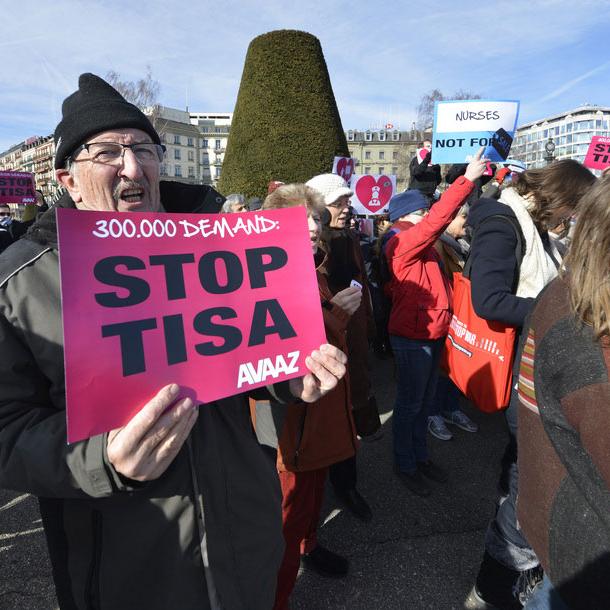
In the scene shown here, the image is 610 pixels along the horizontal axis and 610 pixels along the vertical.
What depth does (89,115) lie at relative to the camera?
1286 mm

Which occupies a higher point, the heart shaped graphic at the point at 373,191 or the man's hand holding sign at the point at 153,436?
the heart shaped graphic at the point at 373,191

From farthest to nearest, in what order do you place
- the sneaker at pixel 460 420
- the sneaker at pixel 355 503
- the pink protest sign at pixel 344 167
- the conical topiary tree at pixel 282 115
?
the conical topiary tree at pixel 282 115 < the pink protest sign at pixel 344 167 < the sneaker at pixel 460 420 < the sneaker at pixel 355 503

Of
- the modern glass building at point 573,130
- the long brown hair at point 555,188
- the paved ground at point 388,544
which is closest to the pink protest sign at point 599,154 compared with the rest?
the long brown hair at point 555,188

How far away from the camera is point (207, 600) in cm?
121

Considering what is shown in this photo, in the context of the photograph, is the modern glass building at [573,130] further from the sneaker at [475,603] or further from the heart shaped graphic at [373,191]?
the sneaker at [475,603]

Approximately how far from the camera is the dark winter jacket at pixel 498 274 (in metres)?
2.26

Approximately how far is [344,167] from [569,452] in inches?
282

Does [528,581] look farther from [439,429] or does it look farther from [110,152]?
[110,152]

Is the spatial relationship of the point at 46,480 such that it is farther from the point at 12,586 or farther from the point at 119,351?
the point at 12,586

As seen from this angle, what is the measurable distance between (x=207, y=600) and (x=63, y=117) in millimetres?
1474

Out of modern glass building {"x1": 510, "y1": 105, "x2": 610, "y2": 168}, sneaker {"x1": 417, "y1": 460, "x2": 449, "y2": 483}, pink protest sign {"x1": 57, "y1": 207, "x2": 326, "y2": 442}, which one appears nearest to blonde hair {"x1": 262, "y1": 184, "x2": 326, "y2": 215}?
pink protest sign {"x1": 57, "y1": 207, "x2": 326, "y2": 442}

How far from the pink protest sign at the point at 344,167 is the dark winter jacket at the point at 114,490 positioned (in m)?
6.64

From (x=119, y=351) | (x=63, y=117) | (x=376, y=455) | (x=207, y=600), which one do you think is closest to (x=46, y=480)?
(x=119, y=351)

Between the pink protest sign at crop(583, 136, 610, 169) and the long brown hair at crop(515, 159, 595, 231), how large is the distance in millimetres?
4629
